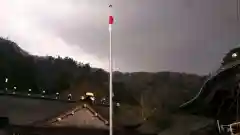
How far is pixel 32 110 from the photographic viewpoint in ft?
27.5

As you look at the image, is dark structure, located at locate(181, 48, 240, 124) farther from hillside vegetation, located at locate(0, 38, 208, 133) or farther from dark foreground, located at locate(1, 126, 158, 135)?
dark foreground, located at locate(1, 126, 158, 135)

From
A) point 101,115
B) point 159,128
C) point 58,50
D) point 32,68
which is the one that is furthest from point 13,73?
point 159,128

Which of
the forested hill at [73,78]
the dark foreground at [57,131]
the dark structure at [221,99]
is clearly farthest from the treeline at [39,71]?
the dark structure at [221,99]

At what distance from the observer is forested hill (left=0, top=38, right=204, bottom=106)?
8445 millimetres

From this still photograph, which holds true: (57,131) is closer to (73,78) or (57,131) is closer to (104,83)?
(73,78)

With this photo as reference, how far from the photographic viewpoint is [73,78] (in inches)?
340

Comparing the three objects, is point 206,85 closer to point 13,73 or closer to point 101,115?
point 101,115

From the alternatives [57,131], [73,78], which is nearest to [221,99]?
[73,78]

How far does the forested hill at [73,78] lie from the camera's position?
27.7ft

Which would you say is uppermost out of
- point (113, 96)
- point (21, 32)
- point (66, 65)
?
point (21, 32)

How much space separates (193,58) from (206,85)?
58cm

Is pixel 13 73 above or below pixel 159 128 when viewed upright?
above

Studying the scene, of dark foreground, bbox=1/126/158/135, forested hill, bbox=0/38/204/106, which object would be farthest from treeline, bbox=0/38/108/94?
dark foreground, bbox=1/126/158/135

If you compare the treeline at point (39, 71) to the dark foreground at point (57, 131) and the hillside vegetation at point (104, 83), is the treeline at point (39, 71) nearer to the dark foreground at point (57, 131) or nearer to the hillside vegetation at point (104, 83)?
the hillside vegetation at point (104, 83)
